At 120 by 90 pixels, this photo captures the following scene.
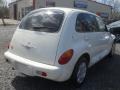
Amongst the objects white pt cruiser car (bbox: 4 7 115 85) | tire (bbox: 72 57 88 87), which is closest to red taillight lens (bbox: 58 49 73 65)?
white pt cruiser car (bbox: 4 7 115 85)

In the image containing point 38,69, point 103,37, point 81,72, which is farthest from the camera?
point 103,37

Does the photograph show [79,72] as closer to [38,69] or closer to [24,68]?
[38,69]

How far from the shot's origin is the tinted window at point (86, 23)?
17.1ft

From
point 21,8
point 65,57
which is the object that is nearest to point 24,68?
point 65,57

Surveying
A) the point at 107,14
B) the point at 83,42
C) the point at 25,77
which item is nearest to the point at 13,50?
the point at 25,77

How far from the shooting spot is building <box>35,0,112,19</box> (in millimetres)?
35750

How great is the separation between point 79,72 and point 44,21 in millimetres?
1387

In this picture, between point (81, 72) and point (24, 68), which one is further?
point (81, 72)

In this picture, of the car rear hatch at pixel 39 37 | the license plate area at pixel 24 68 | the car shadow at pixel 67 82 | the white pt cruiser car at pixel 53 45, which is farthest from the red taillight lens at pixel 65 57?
the car shadow at pixel 67 82

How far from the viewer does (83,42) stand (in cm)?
520

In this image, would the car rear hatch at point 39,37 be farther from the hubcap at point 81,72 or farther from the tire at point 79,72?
the hubcap at point 81,72

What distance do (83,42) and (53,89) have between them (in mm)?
1249

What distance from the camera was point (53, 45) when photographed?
4590mm

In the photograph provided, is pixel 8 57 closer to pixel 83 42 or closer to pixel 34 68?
pixel 34 68
